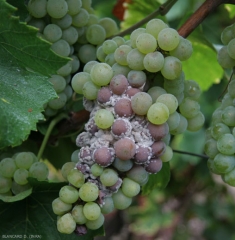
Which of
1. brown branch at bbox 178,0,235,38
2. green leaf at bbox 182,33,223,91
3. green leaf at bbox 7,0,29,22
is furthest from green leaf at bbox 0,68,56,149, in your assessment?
green leaf at bbox 182,33,223,91

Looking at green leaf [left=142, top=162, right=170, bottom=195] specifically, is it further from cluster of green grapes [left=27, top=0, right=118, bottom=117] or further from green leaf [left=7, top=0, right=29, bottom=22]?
green leaf [left=7, top=0, right=29, bottom=22]

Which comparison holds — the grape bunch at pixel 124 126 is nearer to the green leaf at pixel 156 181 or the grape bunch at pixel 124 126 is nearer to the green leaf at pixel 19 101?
the green leaf at pixel 19 101

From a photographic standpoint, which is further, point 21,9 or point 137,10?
point 137,10

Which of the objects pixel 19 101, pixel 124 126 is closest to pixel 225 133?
pixel 124 126

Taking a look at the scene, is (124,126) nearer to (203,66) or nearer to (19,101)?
(19,101)

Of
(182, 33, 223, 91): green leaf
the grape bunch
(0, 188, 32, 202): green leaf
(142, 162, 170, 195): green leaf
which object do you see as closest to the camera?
the grape bunch

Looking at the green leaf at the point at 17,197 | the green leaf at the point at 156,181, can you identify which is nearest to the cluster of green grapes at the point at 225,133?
the green leaf at the point at 156,181
